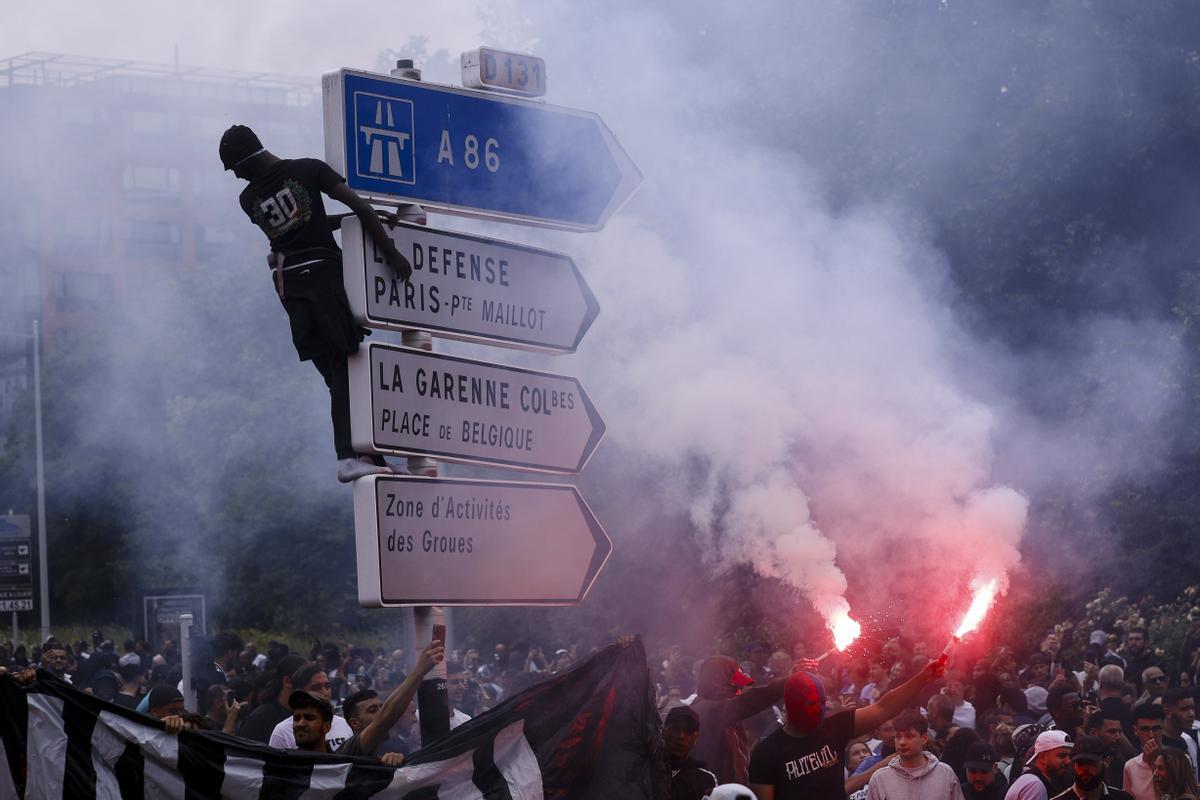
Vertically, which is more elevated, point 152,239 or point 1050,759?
point 152,239

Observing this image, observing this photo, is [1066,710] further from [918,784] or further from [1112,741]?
[918,784]

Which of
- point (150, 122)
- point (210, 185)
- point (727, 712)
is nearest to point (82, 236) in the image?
point (150, 122)

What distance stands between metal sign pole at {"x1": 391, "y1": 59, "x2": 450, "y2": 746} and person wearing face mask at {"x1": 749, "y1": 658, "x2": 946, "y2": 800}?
72.6 inches

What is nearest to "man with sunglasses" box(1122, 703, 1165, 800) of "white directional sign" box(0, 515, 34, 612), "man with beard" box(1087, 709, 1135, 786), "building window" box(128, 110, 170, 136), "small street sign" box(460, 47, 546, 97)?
"man with beard" box(1087, 709, 1135, 786)

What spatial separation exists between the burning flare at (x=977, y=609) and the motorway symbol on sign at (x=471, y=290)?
2.96 m

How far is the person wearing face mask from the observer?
596 cm

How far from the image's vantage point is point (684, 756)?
5770 millimetres

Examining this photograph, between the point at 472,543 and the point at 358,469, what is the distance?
0.37 m

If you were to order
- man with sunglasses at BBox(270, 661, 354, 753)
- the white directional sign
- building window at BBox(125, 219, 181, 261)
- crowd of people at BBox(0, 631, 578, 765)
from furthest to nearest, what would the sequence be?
building window at BBox(125, 219, 181, 261), the white directional sign, man with sunglasses at BBox(270, 661, 354, 753), crowd of people at BBox(0, 631, 578, 765)

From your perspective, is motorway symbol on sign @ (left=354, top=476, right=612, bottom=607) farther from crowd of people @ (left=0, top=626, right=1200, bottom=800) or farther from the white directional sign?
the white directional sign

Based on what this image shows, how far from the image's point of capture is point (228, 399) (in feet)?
97.4

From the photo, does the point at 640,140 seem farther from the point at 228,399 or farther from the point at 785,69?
the point at 228,399

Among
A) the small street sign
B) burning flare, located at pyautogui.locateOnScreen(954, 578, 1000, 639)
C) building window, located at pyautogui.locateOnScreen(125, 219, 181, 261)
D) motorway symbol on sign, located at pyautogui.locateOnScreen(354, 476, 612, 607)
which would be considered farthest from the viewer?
building window, located at pyautogui.locateOnScreen(125, 219, 181, 261)

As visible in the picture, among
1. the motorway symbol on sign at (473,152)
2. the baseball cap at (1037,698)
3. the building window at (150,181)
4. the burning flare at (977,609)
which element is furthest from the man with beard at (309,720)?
the building window at (150,181)
